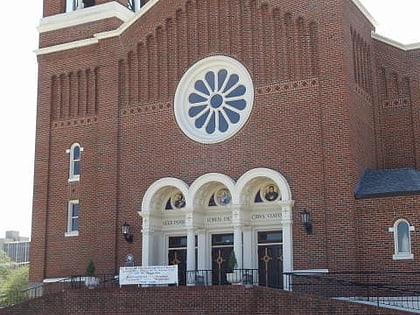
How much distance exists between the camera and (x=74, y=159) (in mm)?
32188

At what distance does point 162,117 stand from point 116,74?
10.5ft

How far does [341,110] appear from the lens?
26250 millimetres

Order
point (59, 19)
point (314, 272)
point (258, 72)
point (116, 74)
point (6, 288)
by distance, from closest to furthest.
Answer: point (314, 272)
point (258, 72)
point (116, 74)
point (59, 19)
point (6, 288)

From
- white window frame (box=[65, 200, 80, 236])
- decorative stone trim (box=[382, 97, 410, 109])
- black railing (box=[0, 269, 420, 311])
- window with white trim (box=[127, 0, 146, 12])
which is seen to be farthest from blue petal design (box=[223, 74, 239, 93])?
window with white trim (box=[127, 0, 146, 12])

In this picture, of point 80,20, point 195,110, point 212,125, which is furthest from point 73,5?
point 212,125

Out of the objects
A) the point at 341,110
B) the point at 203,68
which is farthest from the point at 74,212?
the point at 341,110

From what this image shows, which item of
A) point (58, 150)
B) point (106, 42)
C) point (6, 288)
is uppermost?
point (106, 42)

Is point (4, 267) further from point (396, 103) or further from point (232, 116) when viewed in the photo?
point (396, 103)

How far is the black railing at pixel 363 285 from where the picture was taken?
2397 centimetres

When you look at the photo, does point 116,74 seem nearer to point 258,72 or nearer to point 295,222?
point 258,72

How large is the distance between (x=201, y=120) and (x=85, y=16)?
834cm

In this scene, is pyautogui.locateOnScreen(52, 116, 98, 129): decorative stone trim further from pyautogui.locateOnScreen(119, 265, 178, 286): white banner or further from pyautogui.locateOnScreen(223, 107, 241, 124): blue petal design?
pyautogui.locateOnScreen(119, 265, 178, 286): white banner

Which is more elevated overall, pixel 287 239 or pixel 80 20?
pixel 80 20

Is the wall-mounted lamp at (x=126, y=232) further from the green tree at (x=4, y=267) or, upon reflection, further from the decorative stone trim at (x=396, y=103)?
the green tree at (x=4, y=267)
